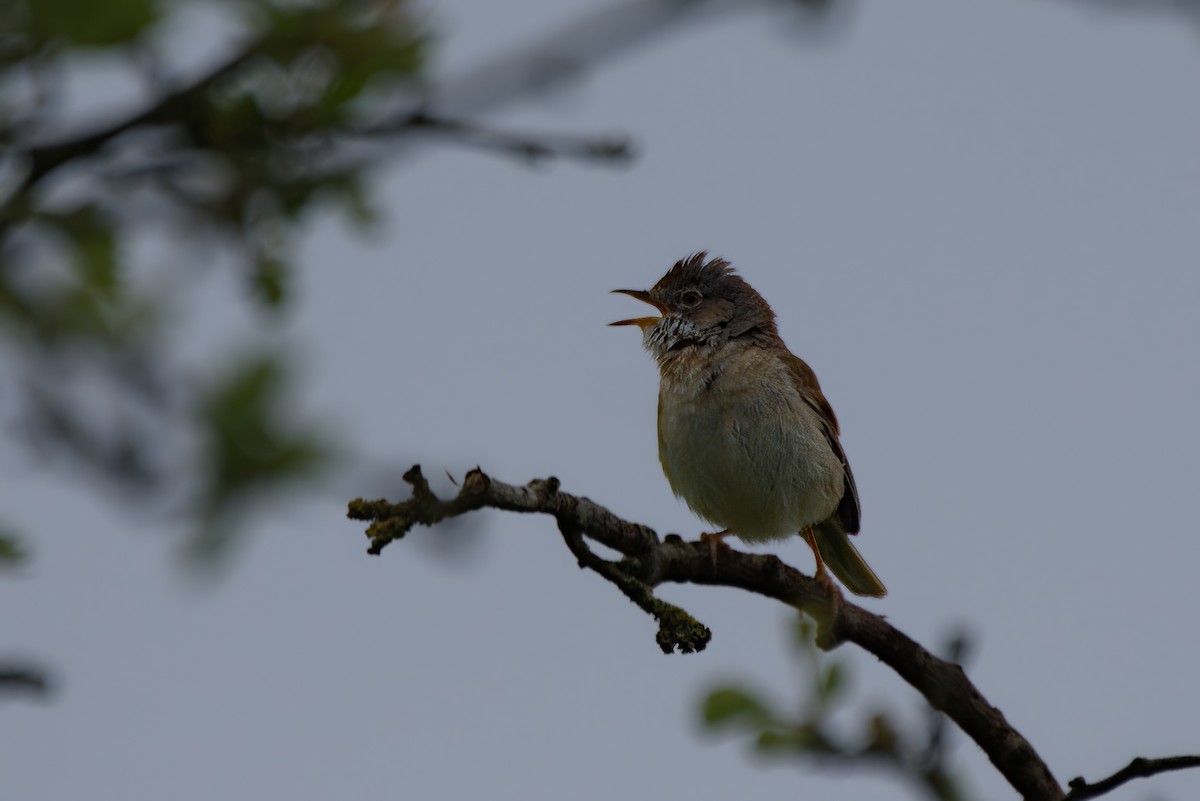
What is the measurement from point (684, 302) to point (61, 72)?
6185mm

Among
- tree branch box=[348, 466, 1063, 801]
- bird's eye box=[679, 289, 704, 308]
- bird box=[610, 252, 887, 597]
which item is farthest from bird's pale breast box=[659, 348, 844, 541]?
tree branch box=[348, 466, 1063, 801]

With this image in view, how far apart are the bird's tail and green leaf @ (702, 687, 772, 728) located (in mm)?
4781

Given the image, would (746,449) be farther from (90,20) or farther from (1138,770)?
(90,20)

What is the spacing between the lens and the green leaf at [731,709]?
2883mm

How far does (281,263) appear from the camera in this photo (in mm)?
2727

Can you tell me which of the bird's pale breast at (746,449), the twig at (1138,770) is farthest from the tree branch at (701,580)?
the bird's pale breast at (746,449)

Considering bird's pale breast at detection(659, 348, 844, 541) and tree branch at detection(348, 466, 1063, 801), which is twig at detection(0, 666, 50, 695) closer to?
tree branch at detection(348, 466, 1063, 801)

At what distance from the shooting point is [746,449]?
6777 millimetres

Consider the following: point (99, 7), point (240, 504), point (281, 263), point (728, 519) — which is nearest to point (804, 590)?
point (728, 519)

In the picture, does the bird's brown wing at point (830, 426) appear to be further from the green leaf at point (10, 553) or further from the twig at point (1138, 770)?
the green leaf at point (10, 553)

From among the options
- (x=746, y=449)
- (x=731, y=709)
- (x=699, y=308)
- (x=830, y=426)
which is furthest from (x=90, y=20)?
(x=699, y=308)

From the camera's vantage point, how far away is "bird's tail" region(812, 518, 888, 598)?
7527 mm

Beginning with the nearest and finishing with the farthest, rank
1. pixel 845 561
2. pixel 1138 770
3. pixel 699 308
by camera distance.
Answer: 1. pixel 1138 770
2. pixel 845 561
3. pixel 699 308

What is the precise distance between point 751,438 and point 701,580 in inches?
95.1
